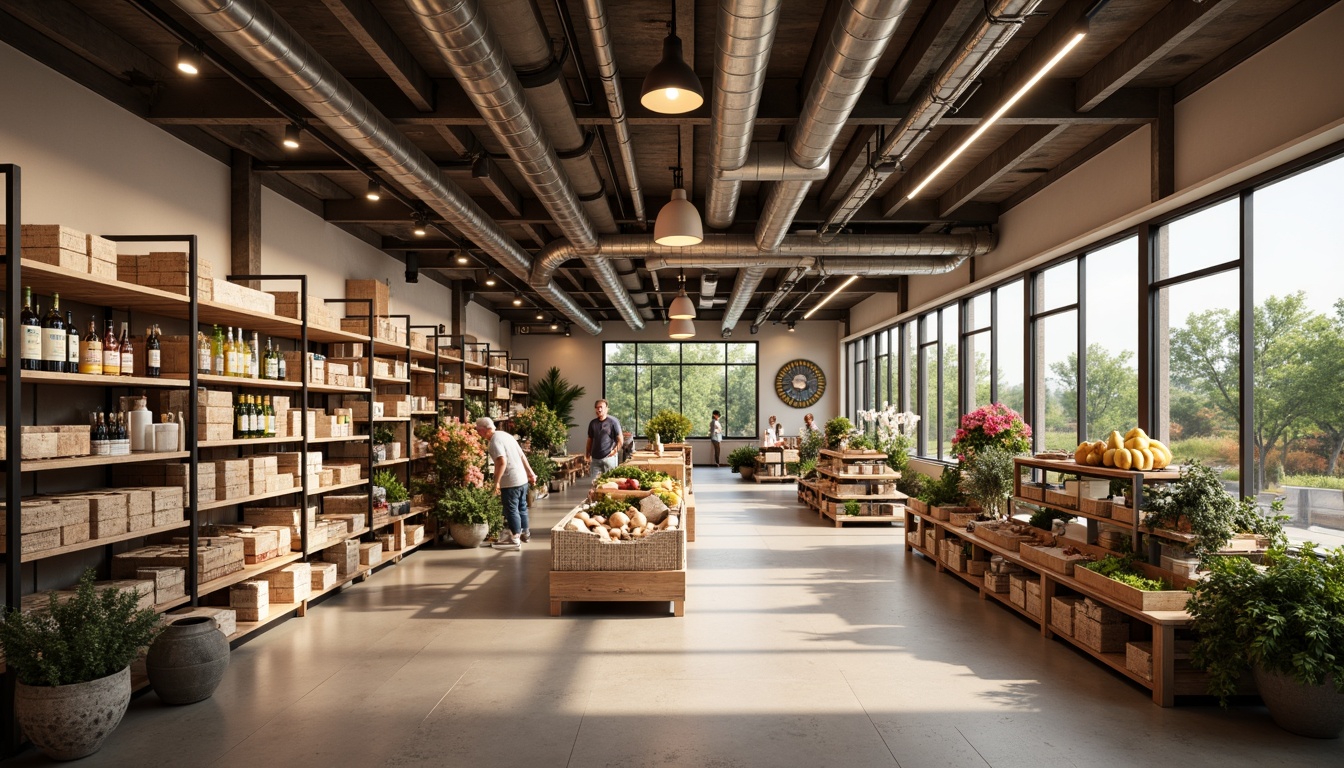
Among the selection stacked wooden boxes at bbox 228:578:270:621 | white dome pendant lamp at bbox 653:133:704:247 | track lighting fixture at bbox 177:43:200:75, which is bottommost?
stacked wooden boxes at bbox 228:578:270:621

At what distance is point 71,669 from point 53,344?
5.13ft

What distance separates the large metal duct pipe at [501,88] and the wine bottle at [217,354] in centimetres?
233

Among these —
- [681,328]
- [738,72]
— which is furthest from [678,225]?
[681,328]

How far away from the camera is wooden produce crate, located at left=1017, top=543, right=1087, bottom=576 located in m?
5.21

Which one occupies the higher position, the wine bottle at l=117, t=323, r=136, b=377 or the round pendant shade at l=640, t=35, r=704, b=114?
the round pendant shade at l=640, t=35, r=704, b=114

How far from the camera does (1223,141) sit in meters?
5.64

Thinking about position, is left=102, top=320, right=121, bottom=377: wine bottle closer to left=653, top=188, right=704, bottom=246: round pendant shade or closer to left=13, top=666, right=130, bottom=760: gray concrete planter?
left=13, top=666, right=130, bottom=760: gray concrete planter

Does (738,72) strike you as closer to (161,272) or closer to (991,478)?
(161,272)

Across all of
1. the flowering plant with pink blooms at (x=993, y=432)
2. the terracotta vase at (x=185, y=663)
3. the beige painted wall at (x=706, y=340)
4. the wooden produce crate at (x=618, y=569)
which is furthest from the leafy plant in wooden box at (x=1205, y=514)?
the beige painted wall at (x=706, y=340)

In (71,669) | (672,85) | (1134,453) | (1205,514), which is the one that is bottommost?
(71,669)

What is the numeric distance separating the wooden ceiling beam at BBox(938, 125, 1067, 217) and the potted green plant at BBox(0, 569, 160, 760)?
7415 mm

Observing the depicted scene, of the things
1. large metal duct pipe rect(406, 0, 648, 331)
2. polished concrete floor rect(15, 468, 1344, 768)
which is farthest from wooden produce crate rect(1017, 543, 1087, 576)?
large metal duct pipe rect(406, 0, 648, 331)

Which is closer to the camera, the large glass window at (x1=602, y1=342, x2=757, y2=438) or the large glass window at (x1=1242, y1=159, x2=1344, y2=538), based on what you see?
the large glass window at (x1=1242, y1=159, x2=1344, y2=538)

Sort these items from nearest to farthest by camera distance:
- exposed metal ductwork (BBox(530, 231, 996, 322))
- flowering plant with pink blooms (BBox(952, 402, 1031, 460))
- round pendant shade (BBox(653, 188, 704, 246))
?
round pendant shade (BBox(653, 188, 704, 246)), flowering plant with pink blooms (BBox(952, 402, 1031, 460)), exposed metal ductwork (BBox(530, 231, 996, 322))
